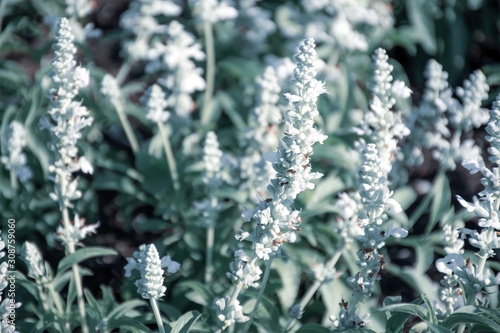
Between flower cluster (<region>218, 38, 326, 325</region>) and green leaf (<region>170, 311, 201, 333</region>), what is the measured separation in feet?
1.83

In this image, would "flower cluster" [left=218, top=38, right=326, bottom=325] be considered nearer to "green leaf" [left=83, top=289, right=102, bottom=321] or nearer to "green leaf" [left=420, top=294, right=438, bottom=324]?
"green leaf" [left=420, top=294, right=438, bottom=324]

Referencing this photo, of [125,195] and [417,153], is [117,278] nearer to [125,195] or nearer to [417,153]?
[125,195]

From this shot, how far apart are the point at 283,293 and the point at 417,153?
5.47ft

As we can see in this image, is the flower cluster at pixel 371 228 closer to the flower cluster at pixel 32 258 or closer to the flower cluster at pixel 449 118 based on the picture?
the flower cluster at pixel 449 118

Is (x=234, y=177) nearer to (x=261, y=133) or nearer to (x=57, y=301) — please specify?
(x=261, y=133)

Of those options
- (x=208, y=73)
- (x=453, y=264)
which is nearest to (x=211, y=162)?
(x=208, y=73)

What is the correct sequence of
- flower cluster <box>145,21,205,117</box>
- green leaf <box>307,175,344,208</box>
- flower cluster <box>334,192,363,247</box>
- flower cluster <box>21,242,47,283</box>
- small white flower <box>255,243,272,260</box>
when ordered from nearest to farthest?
small white flower <box>255,243,272,260</box>, flower cluster <box>21,242,47,283</box>, flower cluster <box>334,192,363,247</box>, green leaf <box>307,175,344,208</box>, flower cluster <box>145,21,205,117</box>

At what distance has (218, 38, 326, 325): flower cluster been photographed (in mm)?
2270

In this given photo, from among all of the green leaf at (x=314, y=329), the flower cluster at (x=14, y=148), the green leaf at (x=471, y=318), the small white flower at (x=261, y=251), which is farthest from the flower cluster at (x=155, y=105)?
the green leaf at (x=471, y=318)

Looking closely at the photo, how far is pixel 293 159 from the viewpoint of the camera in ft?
7.43

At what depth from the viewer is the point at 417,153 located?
4266mm

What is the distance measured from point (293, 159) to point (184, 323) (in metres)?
1.10

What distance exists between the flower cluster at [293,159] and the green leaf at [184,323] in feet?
1.83

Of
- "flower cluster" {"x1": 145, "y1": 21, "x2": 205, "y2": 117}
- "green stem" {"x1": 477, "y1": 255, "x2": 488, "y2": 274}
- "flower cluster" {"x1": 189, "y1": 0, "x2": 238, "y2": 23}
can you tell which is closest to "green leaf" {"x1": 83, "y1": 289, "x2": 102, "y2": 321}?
"green stem" {"x1": 477, "y1": 255, "x2": 488, "y2": 274}
